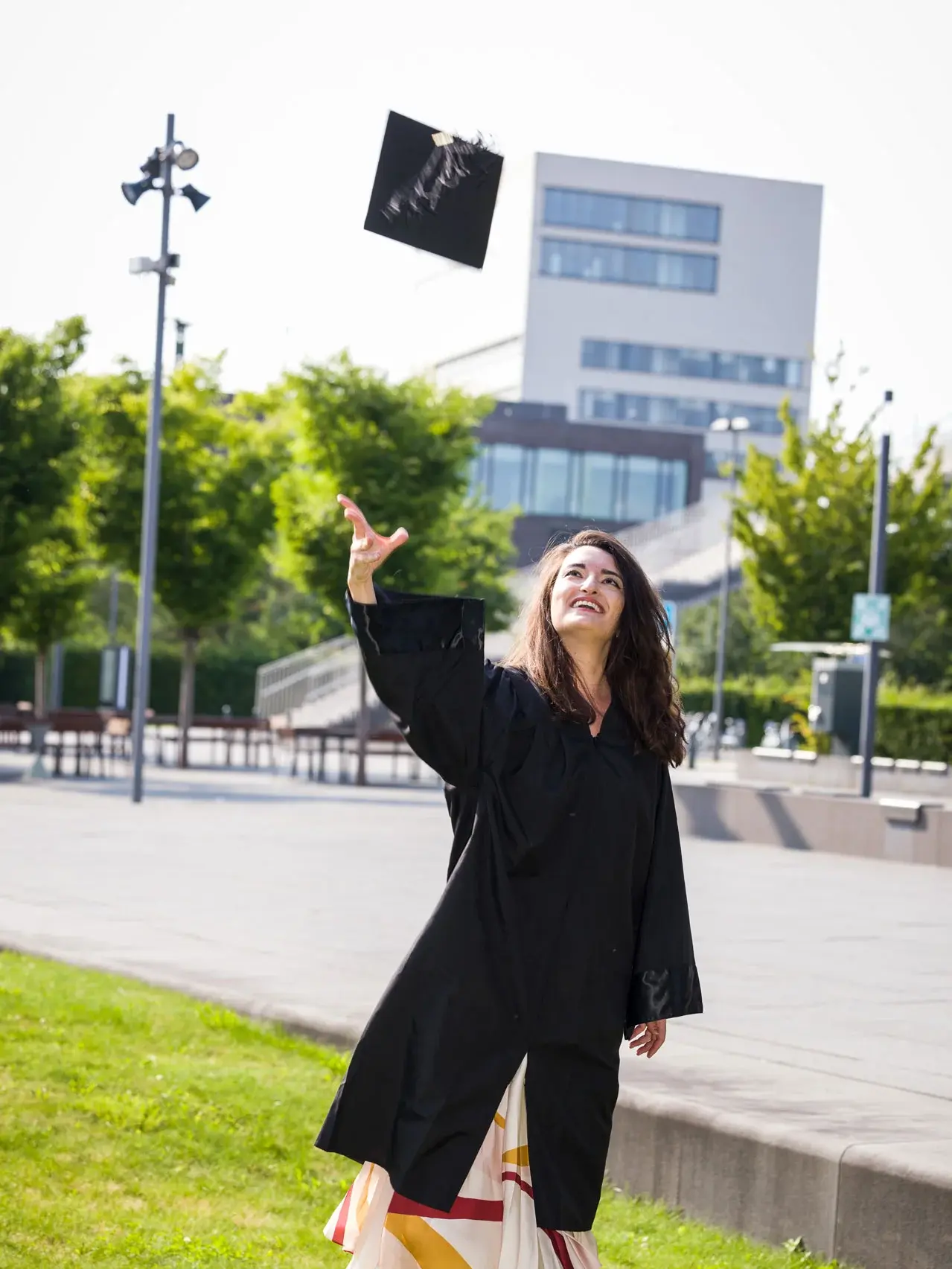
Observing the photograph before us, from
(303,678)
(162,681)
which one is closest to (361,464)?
(303,678)

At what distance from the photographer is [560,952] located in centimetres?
358

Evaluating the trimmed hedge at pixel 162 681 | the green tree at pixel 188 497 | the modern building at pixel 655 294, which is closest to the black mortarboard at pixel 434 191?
the green tree at pixel 188 497

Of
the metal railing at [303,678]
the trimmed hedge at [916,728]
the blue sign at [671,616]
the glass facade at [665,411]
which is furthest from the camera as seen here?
the glass facade at [665,411]

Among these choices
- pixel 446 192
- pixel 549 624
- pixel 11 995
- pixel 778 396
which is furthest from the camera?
pixel 778 396

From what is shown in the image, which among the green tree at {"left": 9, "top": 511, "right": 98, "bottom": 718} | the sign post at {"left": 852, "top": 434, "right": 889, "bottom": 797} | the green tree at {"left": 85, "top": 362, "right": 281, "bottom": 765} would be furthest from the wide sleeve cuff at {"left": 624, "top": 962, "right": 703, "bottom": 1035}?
the green tree at {"left": 85, "top": 362, "right": 281, "bottom": 765}

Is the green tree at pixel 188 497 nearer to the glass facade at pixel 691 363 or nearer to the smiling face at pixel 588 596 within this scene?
the smiling face at pixel 588 596

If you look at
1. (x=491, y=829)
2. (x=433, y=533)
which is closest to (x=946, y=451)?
(x=433, y=533)

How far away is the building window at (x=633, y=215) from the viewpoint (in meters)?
85.0

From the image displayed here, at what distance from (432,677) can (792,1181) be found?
225cm

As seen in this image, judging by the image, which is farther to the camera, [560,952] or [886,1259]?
[886,1259]

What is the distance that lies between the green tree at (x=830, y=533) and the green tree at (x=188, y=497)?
11.7 meters

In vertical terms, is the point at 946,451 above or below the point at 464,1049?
above

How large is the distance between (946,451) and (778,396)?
41.9 m

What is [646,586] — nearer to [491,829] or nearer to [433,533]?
[491,829]
